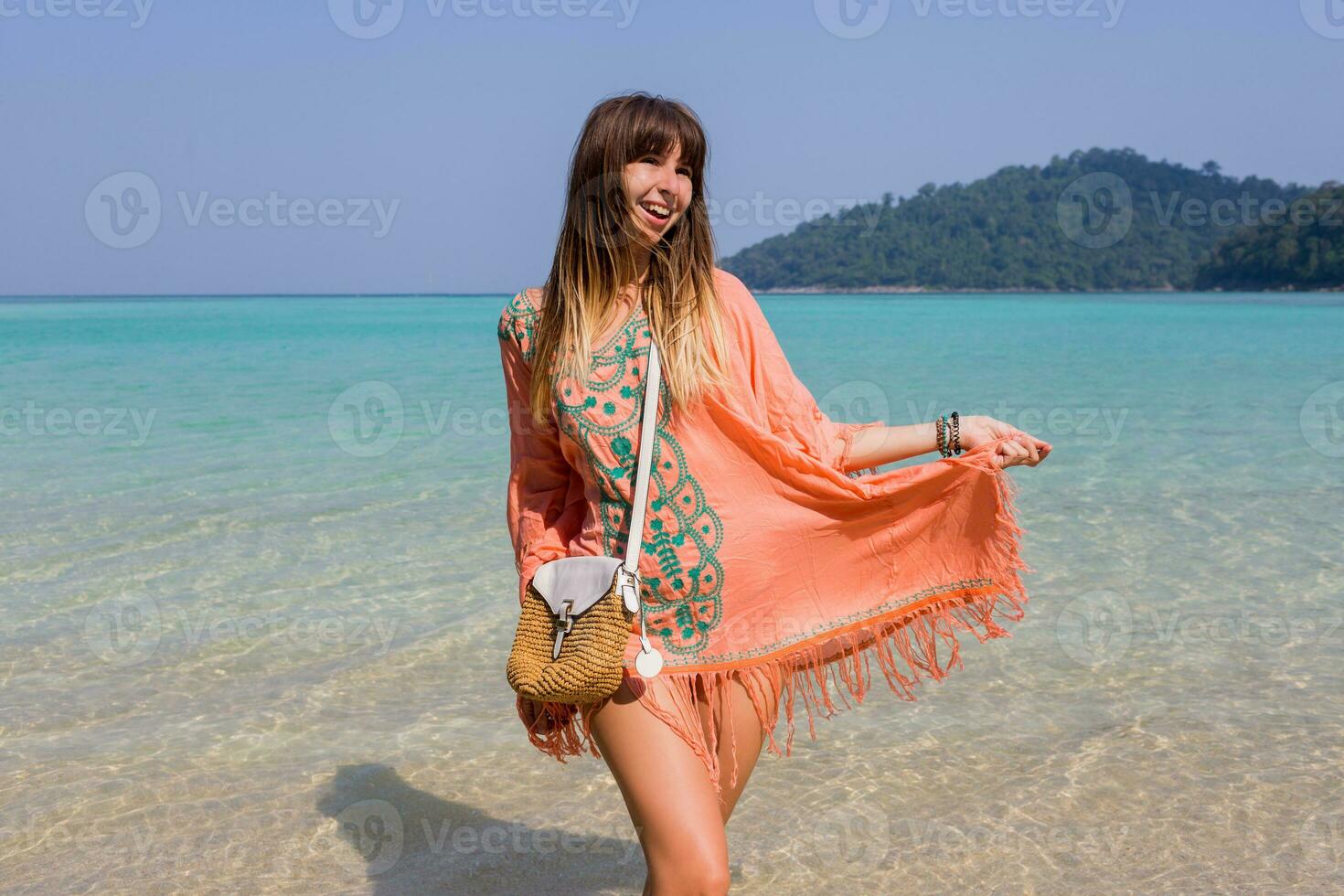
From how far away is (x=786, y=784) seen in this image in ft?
13.7

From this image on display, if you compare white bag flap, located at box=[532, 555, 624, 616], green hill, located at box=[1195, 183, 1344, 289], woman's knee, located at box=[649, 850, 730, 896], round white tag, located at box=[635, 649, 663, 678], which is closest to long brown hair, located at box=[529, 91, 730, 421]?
white bag flap, located at box=[532, 555, 624, 616]

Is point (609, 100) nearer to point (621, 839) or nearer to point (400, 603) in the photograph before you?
point (621, 839)

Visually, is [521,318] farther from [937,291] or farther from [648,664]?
[937,291]

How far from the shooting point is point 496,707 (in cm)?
493

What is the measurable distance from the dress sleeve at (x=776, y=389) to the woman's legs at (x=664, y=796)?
610 millimetres

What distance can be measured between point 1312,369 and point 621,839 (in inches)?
832

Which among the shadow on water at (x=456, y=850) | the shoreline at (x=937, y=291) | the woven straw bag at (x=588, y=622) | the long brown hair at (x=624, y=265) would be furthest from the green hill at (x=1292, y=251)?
the woven straw bag at (x=588, y=622)

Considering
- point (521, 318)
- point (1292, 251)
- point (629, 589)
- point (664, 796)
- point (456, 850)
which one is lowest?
point (456, 850)

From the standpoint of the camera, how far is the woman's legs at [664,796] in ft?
7.41

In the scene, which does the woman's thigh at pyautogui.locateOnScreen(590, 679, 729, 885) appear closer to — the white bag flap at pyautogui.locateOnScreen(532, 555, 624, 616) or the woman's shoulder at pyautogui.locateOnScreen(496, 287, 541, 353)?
the white bag flap at pyautogui.locateOnScreen(532, 555, 624, 616)

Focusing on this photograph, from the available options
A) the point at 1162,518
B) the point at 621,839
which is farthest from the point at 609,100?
the point at 1162,518

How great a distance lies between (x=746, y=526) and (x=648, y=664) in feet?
1.26

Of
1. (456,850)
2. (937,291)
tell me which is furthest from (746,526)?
(937,291)

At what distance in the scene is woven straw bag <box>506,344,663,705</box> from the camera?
2309 mm
